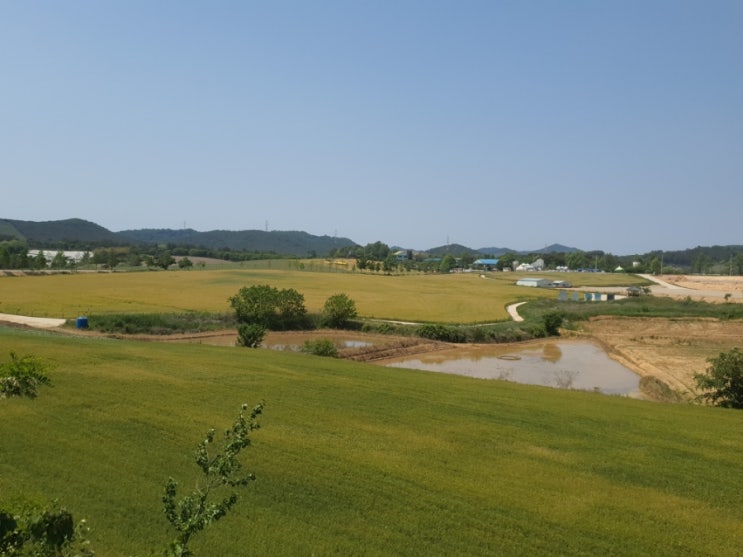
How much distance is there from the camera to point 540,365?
4431 cm

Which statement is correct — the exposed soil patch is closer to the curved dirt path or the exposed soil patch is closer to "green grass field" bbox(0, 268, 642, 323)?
"green grass field" bbox(0, 268, 642, 323)

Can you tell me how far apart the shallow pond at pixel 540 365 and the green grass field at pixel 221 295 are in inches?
593

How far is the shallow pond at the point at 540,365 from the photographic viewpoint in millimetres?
37562

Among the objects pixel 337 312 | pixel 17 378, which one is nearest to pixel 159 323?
pixel 337 312

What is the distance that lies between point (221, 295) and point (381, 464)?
6683 centimetres

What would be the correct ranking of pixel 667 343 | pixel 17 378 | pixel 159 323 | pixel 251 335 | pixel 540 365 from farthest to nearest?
pixel 667 343, pixel 159 323, pixel 540 365, pixel 251 335, pixel 17 378

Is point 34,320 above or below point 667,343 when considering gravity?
above

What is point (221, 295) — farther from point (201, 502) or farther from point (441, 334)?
point (201, 502)

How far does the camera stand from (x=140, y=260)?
518 ft

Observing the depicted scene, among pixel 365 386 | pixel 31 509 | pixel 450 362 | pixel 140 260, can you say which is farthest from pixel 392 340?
pixel 140 260

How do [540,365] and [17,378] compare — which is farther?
[540,365]

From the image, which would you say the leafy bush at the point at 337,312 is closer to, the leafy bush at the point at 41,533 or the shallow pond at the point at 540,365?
the shallow pond at the point at 540,365

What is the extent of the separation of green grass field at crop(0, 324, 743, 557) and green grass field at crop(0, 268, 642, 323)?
40.9 metres

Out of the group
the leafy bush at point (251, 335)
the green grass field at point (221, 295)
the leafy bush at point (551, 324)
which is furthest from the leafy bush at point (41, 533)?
the leafy bush at point (551, 324)
